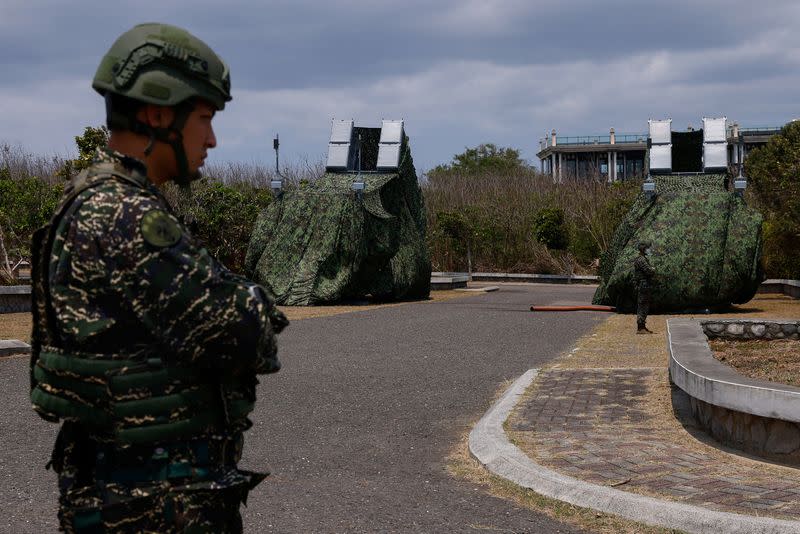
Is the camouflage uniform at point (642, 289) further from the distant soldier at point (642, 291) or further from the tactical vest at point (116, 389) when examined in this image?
the tactical vest at point (116, 389)

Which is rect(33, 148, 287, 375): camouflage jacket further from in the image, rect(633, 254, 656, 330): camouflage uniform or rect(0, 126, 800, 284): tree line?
rect(0, 126, 800, 284): tree line

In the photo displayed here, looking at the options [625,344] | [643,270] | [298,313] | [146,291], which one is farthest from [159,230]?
[298,313]

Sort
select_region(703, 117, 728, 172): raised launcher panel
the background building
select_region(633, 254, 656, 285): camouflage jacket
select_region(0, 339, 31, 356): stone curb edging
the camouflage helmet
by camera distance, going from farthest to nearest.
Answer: the background building → select_region(703, 117, 728, 172): raised launcher panel → select_region(633, 254, 656, 285): camouflage jacket → select_region(0, 339, 31, 356): stone curb edging → the camouflage helmet

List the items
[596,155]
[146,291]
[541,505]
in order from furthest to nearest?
[596,155] < [541,505] < [146,291]

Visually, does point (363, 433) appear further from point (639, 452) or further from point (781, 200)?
point (781, 200)

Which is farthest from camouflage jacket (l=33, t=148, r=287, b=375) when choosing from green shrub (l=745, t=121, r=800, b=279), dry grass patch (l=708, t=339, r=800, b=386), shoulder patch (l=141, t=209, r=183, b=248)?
green shrub (l=745, t=121, r=800, b=279)

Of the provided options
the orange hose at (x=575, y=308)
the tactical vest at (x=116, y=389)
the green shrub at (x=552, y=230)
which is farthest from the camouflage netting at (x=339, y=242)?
the tactical vest at (x=116, y=389)

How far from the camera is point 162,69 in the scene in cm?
250

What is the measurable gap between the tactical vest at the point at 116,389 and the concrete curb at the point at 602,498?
3277 mm

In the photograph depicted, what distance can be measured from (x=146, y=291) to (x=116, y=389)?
0.25m

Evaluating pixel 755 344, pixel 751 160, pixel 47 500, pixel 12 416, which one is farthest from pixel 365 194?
pixel 751 160

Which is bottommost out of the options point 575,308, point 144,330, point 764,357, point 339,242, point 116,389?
point 575,308

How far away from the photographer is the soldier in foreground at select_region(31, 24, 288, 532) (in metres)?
2.31

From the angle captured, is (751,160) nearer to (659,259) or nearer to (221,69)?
(659,259)
